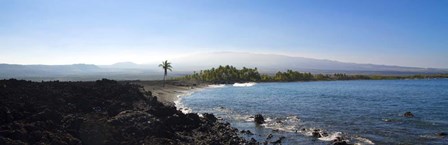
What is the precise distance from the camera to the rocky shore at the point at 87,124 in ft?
62.5

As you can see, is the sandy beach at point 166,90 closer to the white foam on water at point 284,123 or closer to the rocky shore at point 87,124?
the white foam on water at point 284,123

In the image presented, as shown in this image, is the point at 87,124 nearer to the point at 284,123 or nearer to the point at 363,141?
the point at 363,141

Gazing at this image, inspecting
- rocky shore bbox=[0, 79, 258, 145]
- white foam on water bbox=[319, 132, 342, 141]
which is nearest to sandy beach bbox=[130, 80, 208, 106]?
rocky shore bbox=[0, 79, 258, 145]

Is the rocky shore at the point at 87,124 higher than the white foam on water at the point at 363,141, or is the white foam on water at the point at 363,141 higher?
the rocky shore at the point at 87,124

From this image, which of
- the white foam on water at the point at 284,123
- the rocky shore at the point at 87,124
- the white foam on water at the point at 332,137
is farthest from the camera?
the white foam on water at the point at 284,123

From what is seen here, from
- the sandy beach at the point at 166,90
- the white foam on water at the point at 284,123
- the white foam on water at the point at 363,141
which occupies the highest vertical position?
the sandy beach at the point at 166,90

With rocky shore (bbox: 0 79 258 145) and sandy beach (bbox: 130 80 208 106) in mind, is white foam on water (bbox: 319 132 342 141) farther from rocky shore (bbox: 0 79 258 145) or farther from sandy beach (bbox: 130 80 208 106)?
sandy beach (bbox: 130 80 208 106)

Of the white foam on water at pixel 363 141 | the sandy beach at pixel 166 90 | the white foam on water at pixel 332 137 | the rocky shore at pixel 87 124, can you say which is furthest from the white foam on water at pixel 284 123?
the sandy beach at pixel 166 90

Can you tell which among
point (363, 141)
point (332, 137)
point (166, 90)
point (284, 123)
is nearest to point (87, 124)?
point (332, 137)

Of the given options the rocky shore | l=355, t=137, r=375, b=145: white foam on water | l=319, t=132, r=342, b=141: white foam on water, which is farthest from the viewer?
l=319, t=132, r=342, b=141: white foam on water

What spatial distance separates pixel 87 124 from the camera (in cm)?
2181

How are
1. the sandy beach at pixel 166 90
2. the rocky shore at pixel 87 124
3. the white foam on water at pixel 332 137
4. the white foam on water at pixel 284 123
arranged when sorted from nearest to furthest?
the rocky shore at pixel 87 124
the white foam on water at pixel 332 137
the white foam on water at pixel 284 123
the sandy beach at pixel 166 90

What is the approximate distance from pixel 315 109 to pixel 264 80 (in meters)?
108

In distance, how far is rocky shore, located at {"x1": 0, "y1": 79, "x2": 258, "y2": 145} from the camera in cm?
1906
